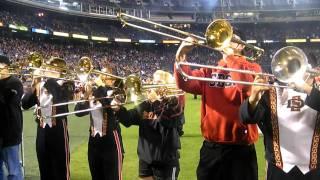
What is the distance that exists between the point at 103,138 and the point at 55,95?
121 cm

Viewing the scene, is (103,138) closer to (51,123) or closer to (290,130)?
(51,123)

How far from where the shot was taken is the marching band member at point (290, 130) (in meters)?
3.48

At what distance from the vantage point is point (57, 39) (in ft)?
156

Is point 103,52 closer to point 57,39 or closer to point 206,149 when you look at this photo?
point 57,39

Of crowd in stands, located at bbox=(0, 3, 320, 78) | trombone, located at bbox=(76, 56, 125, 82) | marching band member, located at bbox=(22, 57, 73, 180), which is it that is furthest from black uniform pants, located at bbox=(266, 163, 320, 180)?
crowd in stands, located at bbox=(0, 3, 320, 78)

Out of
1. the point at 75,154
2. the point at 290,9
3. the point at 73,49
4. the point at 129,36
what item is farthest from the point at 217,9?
the point at 75,154

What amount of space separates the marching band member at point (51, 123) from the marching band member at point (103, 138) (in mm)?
678

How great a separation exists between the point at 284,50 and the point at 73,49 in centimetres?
4681

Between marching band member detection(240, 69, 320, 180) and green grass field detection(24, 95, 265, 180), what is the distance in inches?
173

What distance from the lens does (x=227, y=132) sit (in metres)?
4.05

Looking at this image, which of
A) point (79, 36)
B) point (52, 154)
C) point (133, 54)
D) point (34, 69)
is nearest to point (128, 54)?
point (133, 54)

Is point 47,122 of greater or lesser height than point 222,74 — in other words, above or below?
below

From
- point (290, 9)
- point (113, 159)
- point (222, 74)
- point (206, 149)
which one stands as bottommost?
point (113, 159)

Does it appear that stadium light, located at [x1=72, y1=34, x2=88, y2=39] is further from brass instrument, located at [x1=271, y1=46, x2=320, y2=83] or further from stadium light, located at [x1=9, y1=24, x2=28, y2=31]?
brass instrument, located at [x1=271, y1=46, x2=320, y2=83]
